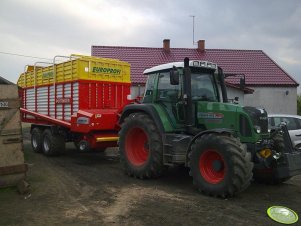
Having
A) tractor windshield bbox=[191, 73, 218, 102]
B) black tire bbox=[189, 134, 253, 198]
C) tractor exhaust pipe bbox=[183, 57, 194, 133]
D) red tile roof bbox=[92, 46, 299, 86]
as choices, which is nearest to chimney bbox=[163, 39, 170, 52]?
red tile roof bbox=[92, 46, 299, 86]

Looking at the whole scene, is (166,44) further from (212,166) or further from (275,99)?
(212,166)

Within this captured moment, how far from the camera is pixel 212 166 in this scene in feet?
21.6

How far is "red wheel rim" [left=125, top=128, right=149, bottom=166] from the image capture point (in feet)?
27.2

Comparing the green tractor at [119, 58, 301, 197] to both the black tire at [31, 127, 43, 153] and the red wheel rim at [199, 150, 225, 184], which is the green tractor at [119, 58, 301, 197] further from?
the black tire at [31, 127, 43, 153]

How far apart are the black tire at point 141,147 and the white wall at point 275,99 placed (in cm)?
1520

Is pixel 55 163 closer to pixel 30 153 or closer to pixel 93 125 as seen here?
pixel 93 125

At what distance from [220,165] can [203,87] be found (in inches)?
74.6

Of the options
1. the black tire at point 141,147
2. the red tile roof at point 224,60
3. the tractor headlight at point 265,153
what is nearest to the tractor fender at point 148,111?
the black tire at point 141,147

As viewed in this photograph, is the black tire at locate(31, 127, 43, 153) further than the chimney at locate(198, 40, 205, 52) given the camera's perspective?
No

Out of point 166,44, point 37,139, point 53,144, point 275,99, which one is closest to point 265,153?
point 53,144

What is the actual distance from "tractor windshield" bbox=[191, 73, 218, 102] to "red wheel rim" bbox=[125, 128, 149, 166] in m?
1.49

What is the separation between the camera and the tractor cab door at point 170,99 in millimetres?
7539

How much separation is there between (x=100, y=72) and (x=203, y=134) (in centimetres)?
465

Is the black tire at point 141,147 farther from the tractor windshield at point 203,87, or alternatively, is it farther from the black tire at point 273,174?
the black tire at point 273,174
